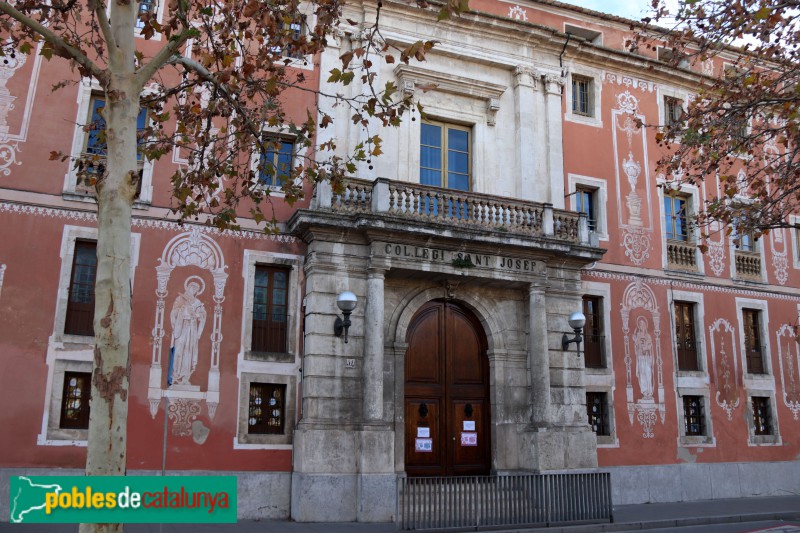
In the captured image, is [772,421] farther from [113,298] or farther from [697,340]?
[113,298]

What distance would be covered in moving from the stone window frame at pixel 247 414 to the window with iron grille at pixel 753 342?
13414 mm

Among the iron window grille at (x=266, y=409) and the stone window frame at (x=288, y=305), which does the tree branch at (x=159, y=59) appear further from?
the iron window grille at (x=266, y=409)

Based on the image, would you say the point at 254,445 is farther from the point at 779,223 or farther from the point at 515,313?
the point at 779,223

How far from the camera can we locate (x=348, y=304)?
14.2m

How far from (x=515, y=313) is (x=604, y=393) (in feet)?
11.1

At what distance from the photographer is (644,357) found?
18.8 meters

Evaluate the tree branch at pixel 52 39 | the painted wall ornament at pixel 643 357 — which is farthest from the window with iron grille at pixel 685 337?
the tree branch at pixel 52 39

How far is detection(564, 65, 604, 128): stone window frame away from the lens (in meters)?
19.4

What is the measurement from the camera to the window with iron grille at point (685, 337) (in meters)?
19.5

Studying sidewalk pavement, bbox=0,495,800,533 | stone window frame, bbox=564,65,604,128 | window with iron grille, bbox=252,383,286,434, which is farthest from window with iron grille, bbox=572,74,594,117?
window with iron grille, bbox=252,383,286,434

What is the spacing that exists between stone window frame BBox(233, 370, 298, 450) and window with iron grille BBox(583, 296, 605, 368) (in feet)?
25.2

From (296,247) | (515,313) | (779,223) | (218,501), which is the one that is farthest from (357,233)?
(218,501)

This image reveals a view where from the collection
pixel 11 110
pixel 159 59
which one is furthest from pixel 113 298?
pixel 11 110

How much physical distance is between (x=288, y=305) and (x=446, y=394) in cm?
419
